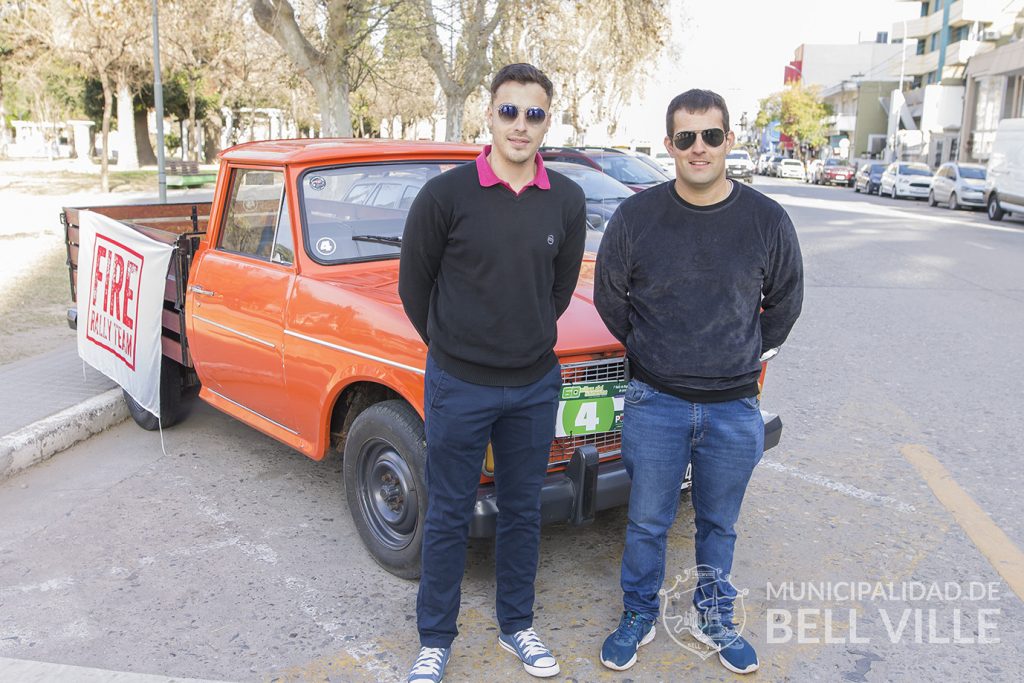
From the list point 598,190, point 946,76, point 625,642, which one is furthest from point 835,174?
point 625,642

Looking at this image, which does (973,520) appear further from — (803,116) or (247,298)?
(803,116)

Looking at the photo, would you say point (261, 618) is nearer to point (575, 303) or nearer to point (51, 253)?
point (575, 303)

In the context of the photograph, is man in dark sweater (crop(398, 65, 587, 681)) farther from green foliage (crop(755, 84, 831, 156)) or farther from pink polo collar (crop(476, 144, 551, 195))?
green foliage (crop(755, 84, 831, 156))

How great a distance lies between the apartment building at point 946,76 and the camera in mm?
51188

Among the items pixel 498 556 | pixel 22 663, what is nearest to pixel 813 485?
pixel 498 556

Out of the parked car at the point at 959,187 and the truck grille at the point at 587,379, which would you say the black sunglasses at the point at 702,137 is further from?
the parked car at the point at 959,187

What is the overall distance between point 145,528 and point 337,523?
931mm

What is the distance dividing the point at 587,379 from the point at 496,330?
0.75 m

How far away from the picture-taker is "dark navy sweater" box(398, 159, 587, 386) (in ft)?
9.50

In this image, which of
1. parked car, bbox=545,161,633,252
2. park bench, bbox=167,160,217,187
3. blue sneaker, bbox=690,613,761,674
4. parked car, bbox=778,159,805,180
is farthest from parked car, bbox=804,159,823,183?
blue sneaker, bbox=690,613,761,674

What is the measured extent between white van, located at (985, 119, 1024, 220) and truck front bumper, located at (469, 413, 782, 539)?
23.5 meters

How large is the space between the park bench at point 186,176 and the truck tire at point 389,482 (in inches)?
702

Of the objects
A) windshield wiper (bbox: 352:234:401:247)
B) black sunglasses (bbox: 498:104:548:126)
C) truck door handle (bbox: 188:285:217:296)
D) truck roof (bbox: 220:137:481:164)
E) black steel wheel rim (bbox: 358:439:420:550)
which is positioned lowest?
black steel wheel rim (bbox: 358:439:420:550)

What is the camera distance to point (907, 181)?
3469cm
